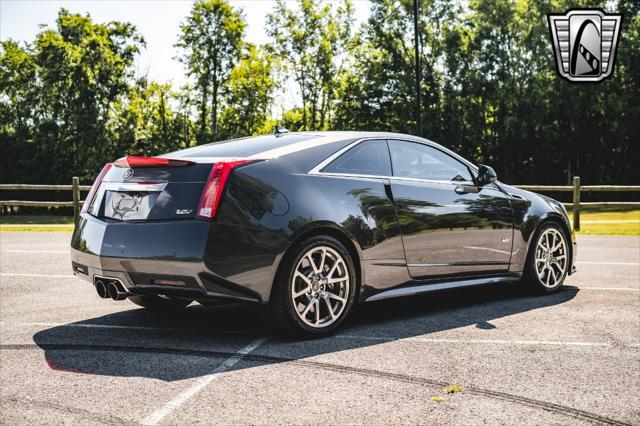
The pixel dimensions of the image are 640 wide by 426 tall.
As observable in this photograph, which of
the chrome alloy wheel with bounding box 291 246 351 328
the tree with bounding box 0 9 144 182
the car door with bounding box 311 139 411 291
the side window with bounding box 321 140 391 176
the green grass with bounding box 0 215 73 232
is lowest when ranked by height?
the green grass with bounding box 0 215 73 232

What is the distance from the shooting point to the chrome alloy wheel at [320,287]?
16.3 feet

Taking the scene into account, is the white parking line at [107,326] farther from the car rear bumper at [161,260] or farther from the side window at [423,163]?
the side window at [423,163]

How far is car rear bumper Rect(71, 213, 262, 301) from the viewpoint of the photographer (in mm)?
4586

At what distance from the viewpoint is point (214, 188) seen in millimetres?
4703

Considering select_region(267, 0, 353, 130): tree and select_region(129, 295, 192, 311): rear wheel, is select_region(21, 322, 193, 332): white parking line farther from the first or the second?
select_region(267, 0, 353, 130): tree

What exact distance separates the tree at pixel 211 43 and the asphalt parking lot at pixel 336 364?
42.0 metres

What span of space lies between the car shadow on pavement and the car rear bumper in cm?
→ 40

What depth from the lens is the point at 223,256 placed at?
4.62 meters

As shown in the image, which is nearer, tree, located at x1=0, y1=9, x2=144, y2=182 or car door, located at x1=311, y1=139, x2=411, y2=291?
car door, located at x1=311, y1=139, x2=411, y2=291

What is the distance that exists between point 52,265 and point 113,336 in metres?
4.67

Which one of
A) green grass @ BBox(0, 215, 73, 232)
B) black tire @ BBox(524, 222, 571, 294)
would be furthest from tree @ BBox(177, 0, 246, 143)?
black tire @ BBox(524, 222, 571, 294)

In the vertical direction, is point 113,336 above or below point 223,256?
below

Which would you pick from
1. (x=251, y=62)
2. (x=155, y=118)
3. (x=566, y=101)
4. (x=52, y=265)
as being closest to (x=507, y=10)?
(x=566, y=101)

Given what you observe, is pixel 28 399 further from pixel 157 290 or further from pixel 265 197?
pixel 265 197
